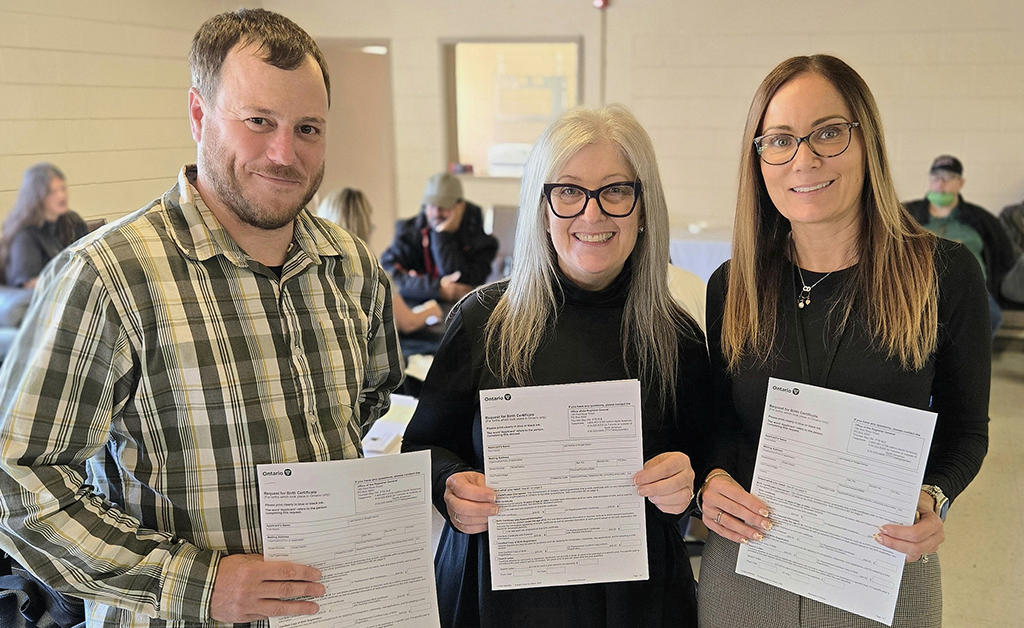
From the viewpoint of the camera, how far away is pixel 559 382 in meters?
1.49

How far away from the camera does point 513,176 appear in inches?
309

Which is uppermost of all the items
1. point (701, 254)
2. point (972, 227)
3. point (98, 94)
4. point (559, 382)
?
point (98, 94)

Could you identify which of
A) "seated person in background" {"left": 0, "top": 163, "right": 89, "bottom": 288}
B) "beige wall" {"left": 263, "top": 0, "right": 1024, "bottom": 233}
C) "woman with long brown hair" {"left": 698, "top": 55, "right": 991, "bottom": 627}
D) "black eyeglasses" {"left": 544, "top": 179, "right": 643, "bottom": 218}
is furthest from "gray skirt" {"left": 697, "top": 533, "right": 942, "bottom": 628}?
"beige wall" {"left": 263, "top": 0, "right": 1024, "bottom": 233}

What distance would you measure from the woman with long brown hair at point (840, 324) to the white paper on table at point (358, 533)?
58 centimetres

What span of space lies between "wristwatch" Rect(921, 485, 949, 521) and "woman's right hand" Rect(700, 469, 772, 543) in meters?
0.29

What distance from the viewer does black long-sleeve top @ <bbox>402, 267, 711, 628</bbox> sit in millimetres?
1491

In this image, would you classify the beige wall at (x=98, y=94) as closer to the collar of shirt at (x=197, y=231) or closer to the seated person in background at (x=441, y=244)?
the collar of shirt at (x=197, y=231)

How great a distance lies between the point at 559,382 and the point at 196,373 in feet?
2.21

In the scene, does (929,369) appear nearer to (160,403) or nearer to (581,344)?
(581,344)

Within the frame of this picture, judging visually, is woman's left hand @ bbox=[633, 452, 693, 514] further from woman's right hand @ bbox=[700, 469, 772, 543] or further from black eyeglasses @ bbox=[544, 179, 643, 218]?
black eyeglasses @ bbox=[544, 179, 643, 218]

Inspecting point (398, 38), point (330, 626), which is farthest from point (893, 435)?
point (398, 38)

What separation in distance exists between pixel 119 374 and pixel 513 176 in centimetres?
693

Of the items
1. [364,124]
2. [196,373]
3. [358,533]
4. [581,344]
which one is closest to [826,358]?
[581,344]

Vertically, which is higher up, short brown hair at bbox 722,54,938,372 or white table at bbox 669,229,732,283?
short brown hair at bbox 722,54,938,372
